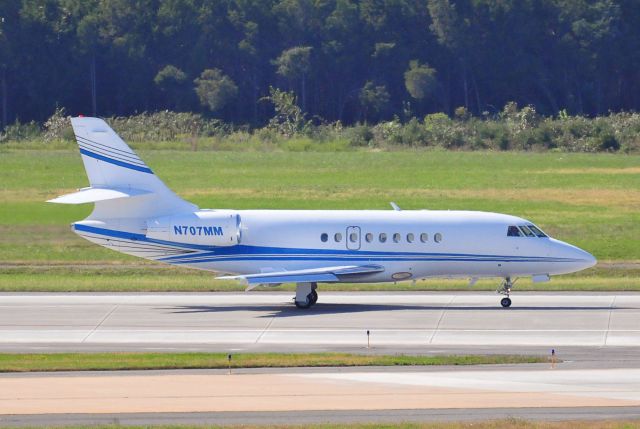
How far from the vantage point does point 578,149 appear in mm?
97562

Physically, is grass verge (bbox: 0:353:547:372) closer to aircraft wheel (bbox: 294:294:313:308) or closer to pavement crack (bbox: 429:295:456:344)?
pavement crack (bbox: 429:295:456:344)

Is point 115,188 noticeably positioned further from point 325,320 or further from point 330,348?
point 330,348

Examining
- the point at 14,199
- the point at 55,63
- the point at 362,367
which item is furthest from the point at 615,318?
the point at 55,63

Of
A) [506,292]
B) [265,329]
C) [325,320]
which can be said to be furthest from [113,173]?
[506,292]

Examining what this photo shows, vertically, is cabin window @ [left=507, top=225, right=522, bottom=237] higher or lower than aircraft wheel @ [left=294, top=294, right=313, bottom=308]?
higher

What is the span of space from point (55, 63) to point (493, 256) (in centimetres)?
8710

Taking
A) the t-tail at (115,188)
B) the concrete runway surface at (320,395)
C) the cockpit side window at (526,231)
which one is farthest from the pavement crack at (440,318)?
the t-tail at (115,188)

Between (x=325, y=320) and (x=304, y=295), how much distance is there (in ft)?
7.15

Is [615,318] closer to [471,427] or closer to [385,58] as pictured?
[471,427]

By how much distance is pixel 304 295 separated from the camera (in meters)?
37.7

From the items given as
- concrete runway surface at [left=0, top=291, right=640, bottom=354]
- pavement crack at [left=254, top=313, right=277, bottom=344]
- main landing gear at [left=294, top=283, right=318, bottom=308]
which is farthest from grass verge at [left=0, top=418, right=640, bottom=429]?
main landing gear at [left=294, top=283, right=318, bottom=308]

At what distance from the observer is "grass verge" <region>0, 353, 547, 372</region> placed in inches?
1122

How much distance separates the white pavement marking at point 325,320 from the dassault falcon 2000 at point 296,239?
45.7 inches

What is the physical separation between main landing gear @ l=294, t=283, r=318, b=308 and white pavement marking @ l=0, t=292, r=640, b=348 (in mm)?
257
